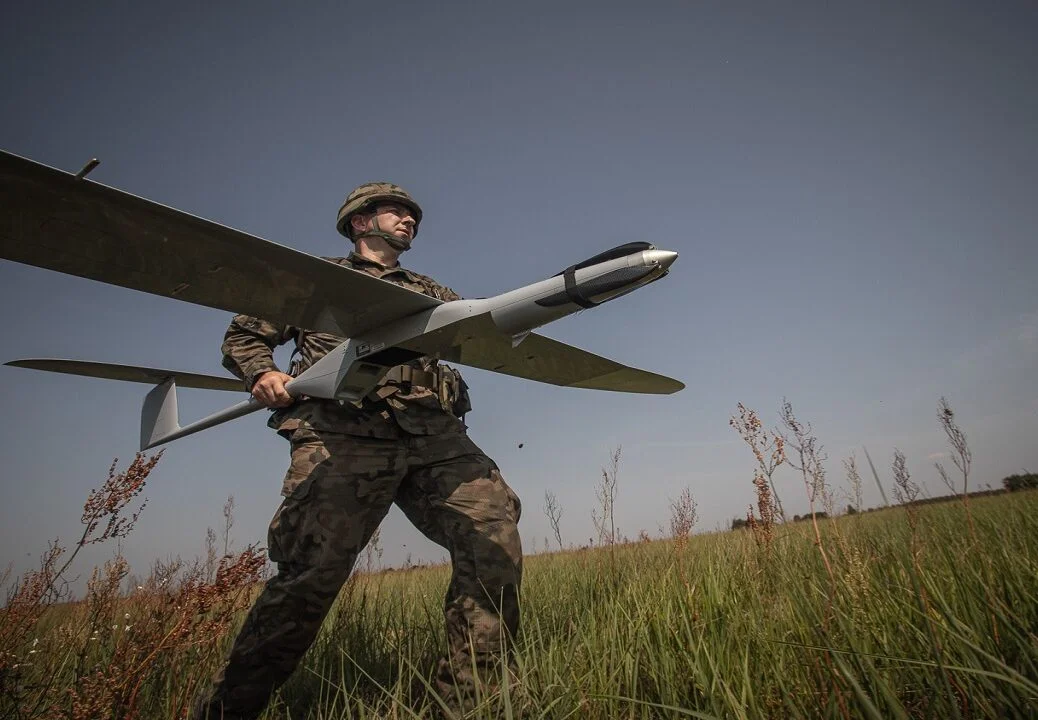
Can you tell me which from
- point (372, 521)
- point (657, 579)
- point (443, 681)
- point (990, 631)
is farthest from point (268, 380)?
point (990, 631)

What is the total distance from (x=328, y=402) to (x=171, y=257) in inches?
52.3

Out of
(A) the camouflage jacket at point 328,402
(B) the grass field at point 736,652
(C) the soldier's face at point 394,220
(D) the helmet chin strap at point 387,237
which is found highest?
(C) the soldier's face at point 394,220

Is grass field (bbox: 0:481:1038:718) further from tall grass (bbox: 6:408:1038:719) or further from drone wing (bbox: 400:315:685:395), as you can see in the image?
drone wing (bbox: 400:315:685:395)

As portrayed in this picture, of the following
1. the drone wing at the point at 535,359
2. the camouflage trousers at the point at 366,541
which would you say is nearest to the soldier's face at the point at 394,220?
the drone wing at the point at 535,359

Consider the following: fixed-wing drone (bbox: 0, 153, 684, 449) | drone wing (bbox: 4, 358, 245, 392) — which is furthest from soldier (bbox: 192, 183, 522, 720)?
drone wing (bbox: 4, 358, 245, 392)

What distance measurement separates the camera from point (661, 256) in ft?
7.61

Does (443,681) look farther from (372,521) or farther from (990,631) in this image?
(990,631)

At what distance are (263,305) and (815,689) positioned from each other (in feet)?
9.89

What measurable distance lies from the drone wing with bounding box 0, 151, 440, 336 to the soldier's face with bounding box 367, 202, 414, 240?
4.67 feet

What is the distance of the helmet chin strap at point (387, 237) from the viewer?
13.2 ft

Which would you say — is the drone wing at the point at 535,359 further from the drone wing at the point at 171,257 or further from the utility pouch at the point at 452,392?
the utility pouch at the point at 452,392

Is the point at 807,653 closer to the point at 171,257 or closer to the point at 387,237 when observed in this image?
the point at 171,257

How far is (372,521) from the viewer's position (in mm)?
3271

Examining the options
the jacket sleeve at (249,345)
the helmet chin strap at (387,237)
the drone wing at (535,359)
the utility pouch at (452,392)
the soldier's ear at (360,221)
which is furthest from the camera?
the soldier's ear at (360,221)
